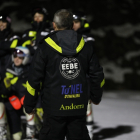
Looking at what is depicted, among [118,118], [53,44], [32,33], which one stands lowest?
[118,118]

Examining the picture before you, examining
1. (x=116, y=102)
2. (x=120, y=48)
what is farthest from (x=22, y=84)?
(x=120, y=48)

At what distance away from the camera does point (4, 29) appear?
5254mm

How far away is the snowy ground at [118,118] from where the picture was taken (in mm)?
5192

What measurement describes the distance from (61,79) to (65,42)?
0.33m

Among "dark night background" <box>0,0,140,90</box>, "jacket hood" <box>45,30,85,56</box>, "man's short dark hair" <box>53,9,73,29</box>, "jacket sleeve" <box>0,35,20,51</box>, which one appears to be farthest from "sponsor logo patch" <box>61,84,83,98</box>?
"dark night background" <box>0,0,140,90</box>

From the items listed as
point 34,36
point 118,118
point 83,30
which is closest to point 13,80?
point 34,36

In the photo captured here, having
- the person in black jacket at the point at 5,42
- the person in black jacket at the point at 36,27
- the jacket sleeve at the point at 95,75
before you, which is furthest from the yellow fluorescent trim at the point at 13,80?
the jacket sleeve at the point at 95,75

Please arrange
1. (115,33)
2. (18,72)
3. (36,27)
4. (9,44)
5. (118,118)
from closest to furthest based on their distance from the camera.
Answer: (18,72)
(9,44)
(36,27)
(118,118)
(115,33)

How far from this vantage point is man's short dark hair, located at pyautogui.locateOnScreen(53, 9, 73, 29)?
2.96 meters

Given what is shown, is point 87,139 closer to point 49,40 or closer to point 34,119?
point 49,40

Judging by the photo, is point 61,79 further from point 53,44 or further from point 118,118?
point 118,118

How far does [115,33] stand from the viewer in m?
10.8

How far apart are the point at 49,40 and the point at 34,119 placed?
1978mm

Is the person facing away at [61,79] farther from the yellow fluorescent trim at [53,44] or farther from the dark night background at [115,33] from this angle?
the dark night background at [115,33]
